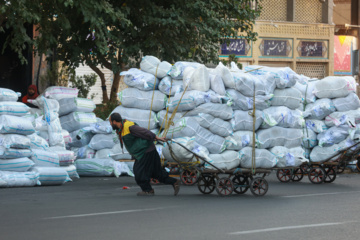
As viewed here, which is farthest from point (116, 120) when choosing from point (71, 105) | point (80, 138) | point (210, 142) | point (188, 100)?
point (71, 105)

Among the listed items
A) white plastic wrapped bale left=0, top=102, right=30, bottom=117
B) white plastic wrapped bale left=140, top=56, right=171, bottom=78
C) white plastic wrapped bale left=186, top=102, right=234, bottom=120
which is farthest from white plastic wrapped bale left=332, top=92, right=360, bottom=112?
white plastic wrapped bale left=0, top=102, right=30, bottom=117

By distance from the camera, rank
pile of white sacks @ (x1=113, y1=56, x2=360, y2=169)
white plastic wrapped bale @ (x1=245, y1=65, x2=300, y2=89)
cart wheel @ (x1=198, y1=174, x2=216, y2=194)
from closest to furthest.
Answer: cart wheel @ (x1=198, y1=174, x2=216, y2=194), pile of white sacks @ (x1=113, y1=56, x2=360, y2=169), white plastic wrapped bale @ (x1=245, y1=65, x2=300, y2=89)

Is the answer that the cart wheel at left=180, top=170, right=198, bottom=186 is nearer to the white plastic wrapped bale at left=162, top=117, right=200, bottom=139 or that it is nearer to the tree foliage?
the white plastic wrapped bale at left=162, top=117, right=200, bottom=139

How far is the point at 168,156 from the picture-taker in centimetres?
1330

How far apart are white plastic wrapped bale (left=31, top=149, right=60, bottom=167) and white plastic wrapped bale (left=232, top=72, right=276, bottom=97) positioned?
3.96m

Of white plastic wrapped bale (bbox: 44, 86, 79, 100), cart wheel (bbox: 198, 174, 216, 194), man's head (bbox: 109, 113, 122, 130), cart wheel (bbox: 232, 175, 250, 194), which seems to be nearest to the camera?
man's head (bbox: 109, 113, 122, 130)

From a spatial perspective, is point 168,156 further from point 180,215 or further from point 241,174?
point 180,215

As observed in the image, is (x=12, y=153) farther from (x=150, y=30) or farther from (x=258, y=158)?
(x=150, y=30)

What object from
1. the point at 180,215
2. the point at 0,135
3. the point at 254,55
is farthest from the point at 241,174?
the point at 254,55

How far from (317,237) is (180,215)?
7.35ft

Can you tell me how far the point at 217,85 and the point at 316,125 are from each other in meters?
3.27

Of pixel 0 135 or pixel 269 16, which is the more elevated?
pixel 269 16

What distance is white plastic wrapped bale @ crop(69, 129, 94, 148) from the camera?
58.7ft

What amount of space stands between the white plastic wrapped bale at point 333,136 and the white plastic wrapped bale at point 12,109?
19.8 feet
